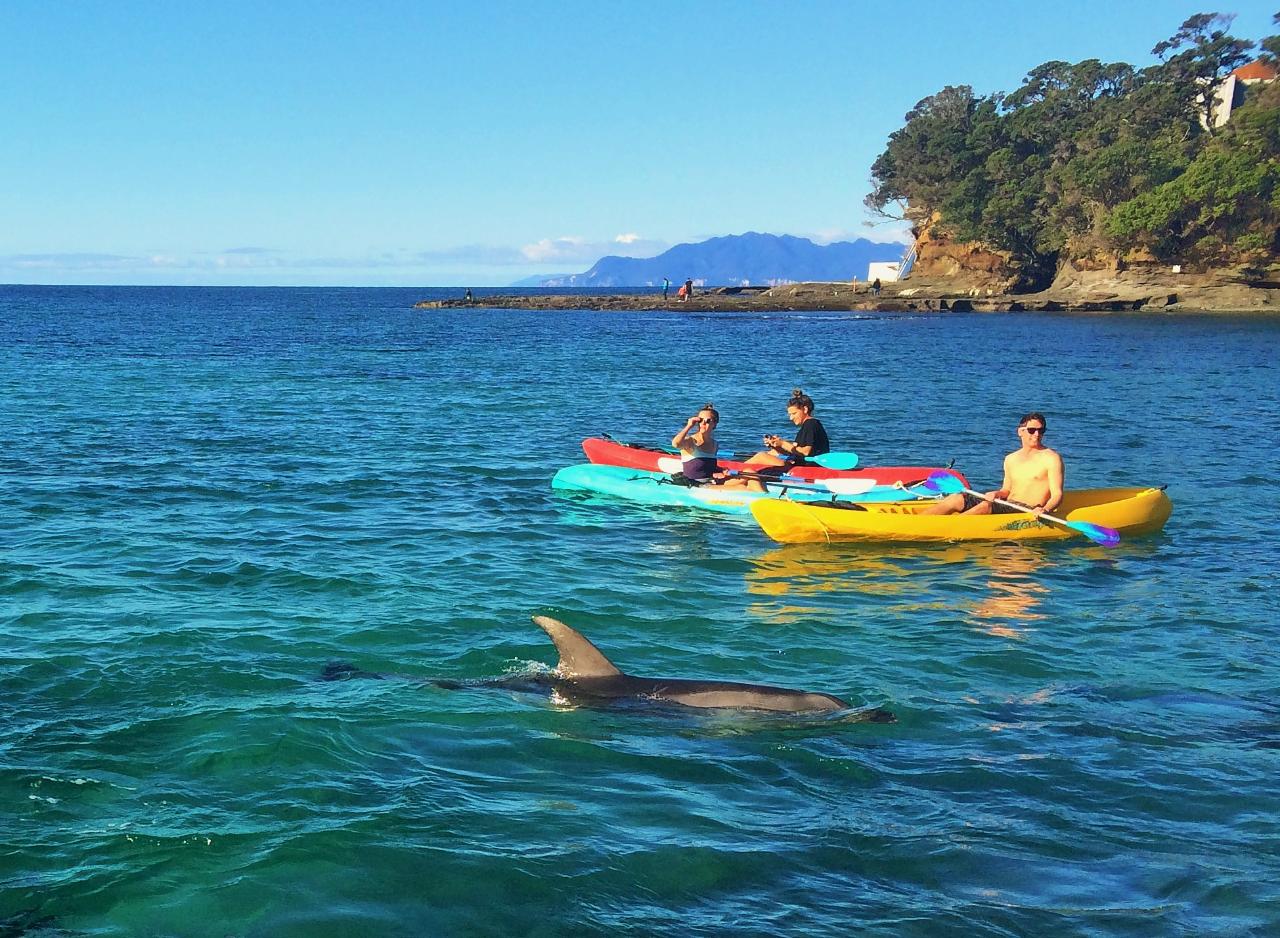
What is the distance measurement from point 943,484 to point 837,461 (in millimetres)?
2174

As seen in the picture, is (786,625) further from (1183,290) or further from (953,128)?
(953,128)

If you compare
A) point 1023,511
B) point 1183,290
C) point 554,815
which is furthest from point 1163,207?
point 554,815

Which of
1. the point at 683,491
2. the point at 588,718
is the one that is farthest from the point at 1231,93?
the point at 588,718

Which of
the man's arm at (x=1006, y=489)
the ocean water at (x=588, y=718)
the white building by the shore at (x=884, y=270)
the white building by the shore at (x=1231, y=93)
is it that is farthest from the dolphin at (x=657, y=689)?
the white building by the shore at (x=884, y=270)

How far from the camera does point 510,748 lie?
7531 mm

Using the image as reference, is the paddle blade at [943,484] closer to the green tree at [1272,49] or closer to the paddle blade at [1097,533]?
the paddle blade at [1097,533]

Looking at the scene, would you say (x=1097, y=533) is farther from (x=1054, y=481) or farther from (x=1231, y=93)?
(x=1231, y=93)

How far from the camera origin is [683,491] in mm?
15812

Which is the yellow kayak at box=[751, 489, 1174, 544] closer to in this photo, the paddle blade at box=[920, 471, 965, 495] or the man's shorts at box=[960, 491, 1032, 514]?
the man's shorts at box=[960, 491, 1032, 514]

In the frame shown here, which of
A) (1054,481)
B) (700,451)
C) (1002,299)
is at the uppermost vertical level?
(1002,299)

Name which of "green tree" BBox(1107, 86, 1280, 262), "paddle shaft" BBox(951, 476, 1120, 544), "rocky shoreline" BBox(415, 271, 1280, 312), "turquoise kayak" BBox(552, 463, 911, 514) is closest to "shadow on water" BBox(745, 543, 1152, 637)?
"paddle shaft" BBox(951, 476, 1120, 544)

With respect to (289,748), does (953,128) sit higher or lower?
higher

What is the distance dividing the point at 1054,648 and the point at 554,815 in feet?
17.3

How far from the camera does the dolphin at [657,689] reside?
25.9 feet
